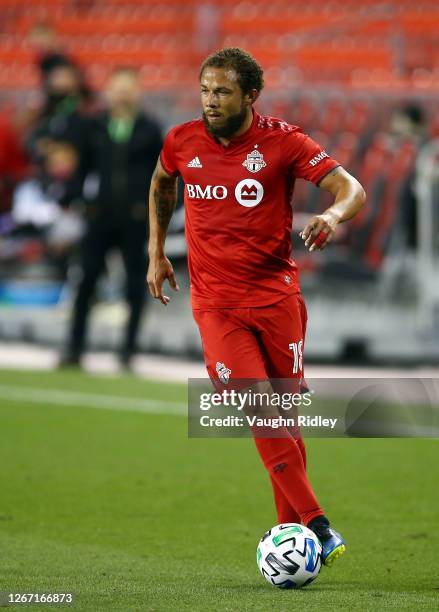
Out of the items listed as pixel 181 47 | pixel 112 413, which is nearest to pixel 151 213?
pixel 112 413

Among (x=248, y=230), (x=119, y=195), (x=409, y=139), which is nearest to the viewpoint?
(x=248, y=230)

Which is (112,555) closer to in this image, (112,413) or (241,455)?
(241,455)

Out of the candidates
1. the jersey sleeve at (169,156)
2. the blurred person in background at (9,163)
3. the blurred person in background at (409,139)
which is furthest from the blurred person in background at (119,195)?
the jersey sleeve at (169,156)

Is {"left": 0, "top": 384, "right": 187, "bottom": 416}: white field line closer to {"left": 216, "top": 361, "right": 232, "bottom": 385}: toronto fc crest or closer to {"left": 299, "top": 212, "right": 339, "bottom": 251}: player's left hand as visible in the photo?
{"left": 216, "top": 361, "right": 232, "bottom": 385}: toronto fc crest

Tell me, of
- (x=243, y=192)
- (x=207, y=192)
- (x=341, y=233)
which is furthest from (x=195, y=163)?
(x=341, y=233)

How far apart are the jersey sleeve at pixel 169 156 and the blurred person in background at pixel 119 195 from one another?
725cm

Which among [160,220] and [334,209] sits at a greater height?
[334,209]

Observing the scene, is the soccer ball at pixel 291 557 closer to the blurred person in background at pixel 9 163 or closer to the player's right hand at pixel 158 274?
the player's right hand at pixel 158 274

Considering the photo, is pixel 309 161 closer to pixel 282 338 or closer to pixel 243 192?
pixel 243 192

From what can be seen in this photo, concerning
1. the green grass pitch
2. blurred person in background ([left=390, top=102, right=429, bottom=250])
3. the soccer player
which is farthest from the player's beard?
blurred person in background ([left=390, top=102, right=429, bottom=250])

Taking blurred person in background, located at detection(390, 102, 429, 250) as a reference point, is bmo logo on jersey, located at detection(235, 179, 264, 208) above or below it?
above

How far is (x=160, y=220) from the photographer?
239 inches

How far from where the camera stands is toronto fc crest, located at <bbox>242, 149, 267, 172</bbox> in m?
5.65

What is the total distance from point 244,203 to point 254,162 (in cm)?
17
